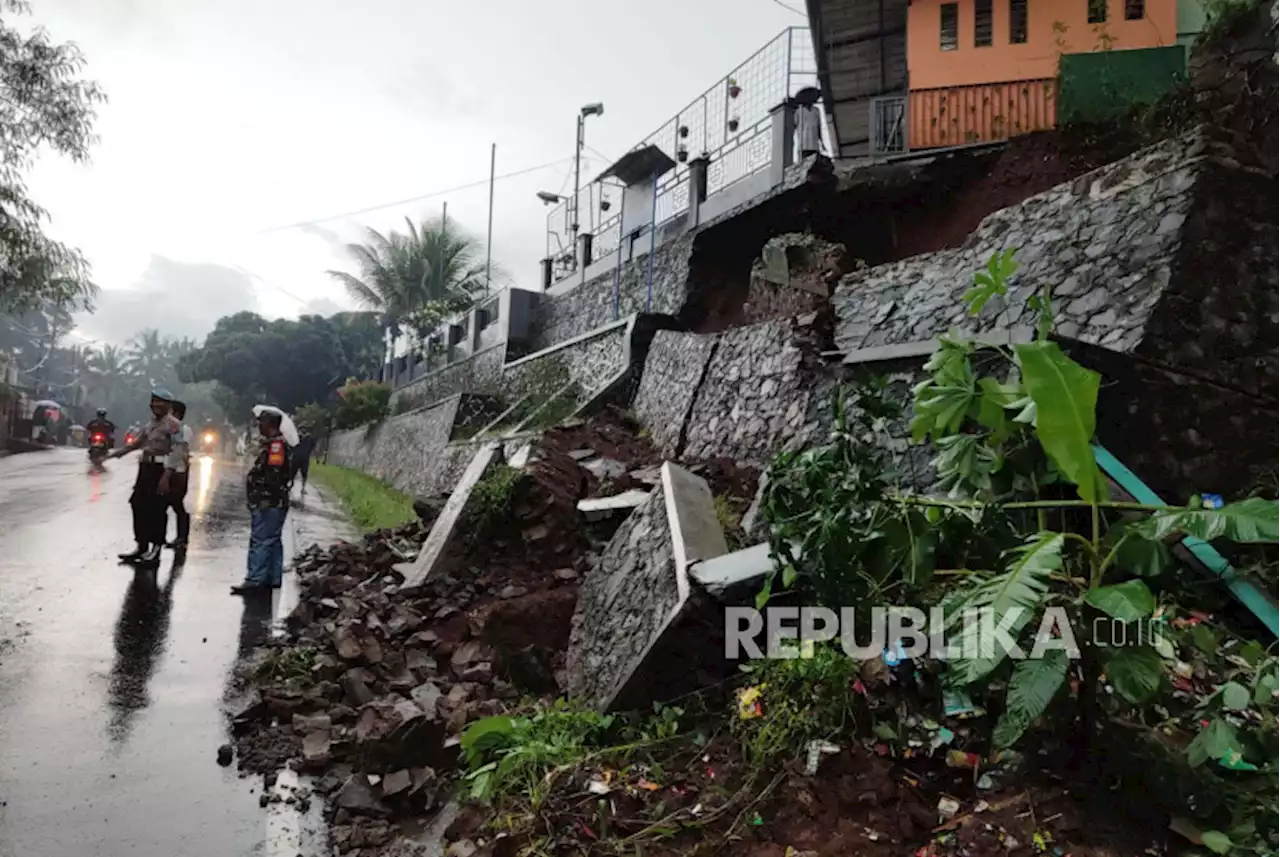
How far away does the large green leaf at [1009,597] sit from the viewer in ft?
8.54

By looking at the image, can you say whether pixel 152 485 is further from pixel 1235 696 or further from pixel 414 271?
pixel 414 271

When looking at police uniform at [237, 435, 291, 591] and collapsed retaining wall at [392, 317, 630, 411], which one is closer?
police uniform at [237, 435, 291, 591]

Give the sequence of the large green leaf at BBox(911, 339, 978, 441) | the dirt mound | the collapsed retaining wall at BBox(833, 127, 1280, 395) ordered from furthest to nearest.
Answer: the dirt mound
the collapsed retaining wall at BBox(833, 127, 1280, 395)
the large green leaf at BBox(911, 339, 978, 441)

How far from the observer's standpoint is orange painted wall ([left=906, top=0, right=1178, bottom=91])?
39.1 ft

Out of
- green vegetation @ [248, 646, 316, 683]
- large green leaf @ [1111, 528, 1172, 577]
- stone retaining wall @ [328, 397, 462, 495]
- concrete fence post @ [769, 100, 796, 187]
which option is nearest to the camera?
large green leaf @ [1111, 528, 1172, 577]

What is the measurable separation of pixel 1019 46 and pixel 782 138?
443cm

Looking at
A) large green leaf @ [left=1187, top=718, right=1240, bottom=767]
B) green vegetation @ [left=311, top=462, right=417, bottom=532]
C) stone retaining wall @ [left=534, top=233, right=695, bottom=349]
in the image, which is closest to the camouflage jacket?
green vegetation @ [left=311, top=462, right=417, bottom=532]

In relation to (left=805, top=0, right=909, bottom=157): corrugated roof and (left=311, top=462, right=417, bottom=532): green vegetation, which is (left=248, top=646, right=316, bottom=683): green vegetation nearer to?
(left=311, top=462, right=417, bottom=532): green vegetation

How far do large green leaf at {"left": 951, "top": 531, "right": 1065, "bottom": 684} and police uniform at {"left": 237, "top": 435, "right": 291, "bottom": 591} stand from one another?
6208mm

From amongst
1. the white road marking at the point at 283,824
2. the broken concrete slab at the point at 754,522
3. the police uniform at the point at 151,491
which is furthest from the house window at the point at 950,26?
the white road marking at the point at 283,824

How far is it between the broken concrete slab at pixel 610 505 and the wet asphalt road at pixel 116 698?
2.75 meters

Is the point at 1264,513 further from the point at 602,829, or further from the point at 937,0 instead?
the point at 937,0

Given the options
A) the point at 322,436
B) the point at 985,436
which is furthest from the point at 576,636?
the point at 322,436

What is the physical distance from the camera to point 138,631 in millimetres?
5664
